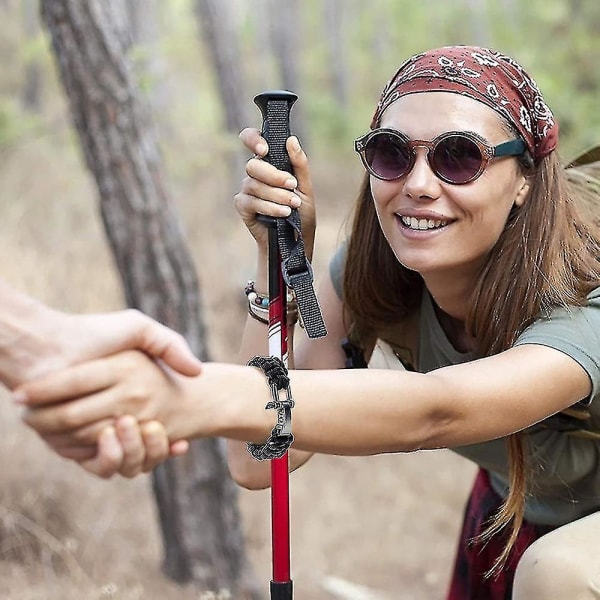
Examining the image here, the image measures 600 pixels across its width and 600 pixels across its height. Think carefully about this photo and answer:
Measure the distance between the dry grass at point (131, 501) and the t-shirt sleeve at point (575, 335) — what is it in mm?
2415

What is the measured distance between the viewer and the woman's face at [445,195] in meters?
2.21

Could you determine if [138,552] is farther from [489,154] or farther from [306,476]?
[489,154]

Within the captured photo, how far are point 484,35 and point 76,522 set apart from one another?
687 inches

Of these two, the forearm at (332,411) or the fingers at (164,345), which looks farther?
the forearm at (332,411)

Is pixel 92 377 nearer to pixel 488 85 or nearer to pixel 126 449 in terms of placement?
pixel 126 449

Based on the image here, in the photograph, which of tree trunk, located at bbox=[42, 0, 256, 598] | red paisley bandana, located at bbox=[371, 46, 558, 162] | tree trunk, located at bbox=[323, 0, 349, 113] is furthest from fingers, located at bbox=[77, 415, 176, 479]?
tree trunk, located at bbox=[323, 0, 349, 113]

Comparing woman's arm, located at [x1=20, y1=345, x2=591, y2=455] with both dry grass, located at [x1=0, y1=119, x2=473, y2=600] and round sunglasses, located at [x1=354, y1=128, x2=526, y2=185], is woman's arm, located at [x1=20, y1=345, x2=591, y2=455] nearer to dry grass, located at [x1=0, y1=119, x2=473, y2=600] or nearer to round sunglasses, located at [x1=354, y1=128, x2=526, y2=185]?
round sunglasses, located at [x1=354, y1=128, x2=526, y2=185]

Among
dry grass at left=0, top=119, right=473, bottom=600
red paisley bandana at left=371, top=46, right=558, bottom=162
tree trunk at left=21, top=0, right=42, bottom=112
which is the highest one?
tree trunk at left=21, top=0, right=42, bottom=112

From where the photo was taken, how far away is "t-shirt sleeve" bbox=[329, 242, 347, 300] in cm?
273

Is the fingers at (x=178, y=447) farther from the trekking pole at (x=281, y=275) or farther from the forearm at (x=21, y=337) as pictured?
the trekking pole at (x=281, y=275)

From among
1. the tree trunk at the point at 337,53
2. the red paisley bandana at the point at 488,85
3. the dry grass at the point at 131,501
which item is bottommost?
the dry grass at the point at 131,501

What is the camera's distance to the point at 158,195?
3912mm

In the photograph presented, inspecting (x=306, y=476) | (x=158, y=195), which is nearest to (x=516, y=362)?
(x=158, y=195)

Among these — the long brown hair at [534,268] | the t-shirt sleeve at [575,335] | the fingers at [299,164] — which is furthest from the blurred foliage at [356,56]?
the t-shirt sleeve at [575,335]
